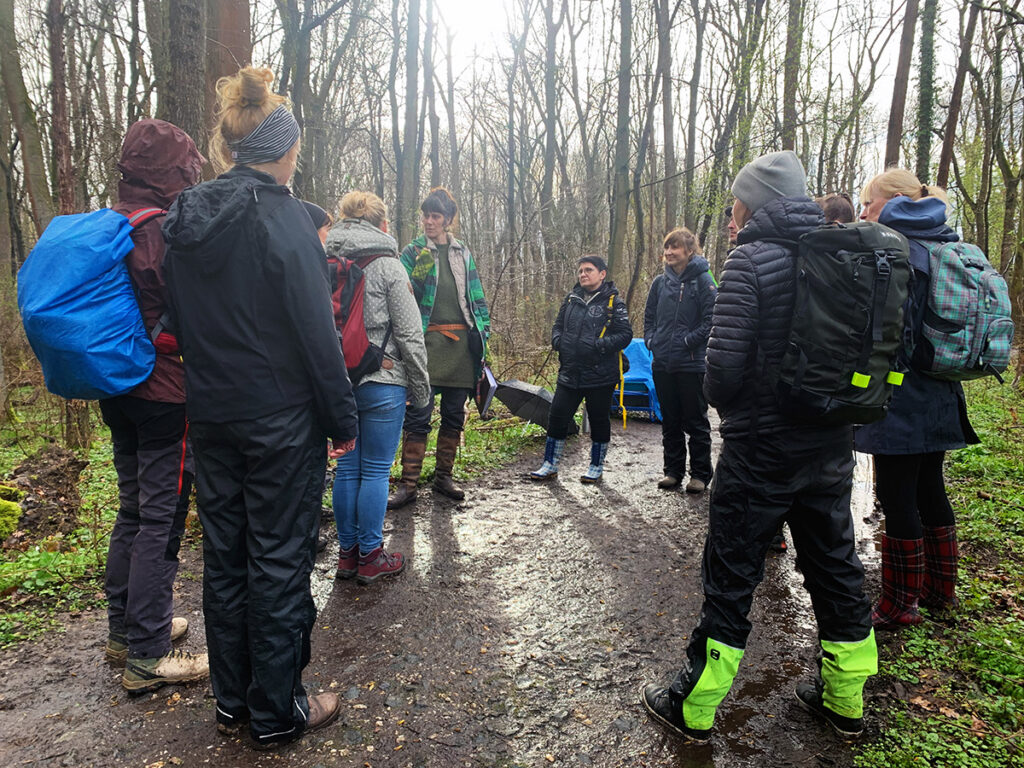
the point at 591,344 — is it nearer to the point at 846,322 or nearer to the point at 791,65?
the point at 846,322

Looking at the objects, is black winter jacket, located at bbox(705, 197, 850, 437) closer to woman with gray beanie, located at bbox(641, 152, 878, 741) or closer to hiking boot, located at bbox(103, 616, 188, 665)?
woman with gray beanie, located at bbox(641, 152, 878, 741)

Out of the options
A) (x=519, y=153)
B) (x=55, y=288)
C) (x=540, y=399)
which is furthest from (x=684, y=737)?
(x=519, y=153)

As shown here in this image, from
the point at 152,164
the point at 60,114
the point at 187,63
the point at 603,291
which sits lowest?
the point at 603,291

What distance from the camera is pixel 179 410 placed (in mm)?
2512

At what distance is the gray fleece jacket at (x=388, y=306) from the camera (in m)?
3.38

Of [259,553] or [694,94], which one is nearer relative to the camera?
[259,553]

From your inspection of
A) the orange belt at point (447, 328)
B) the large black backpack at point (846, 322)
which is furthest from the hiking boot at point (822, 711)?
the orange belt at point (447, 328)

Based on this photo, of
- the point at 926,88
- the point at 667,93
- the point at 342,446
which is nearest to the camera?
the point at 342,446

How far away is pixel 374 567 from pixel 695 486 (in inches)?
119

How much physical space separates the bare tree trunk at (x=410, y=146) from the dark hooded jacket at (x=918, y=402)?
898 centimetres

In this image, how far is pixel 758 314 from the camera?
222cm

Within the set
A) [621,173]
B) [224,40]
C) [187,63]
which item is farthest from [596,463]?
[621,173]

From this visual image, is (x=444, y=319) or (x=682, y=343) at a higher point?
(x=444, y=319)

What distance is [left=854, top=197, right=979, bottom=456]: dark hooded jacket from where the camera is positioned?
109 inches
